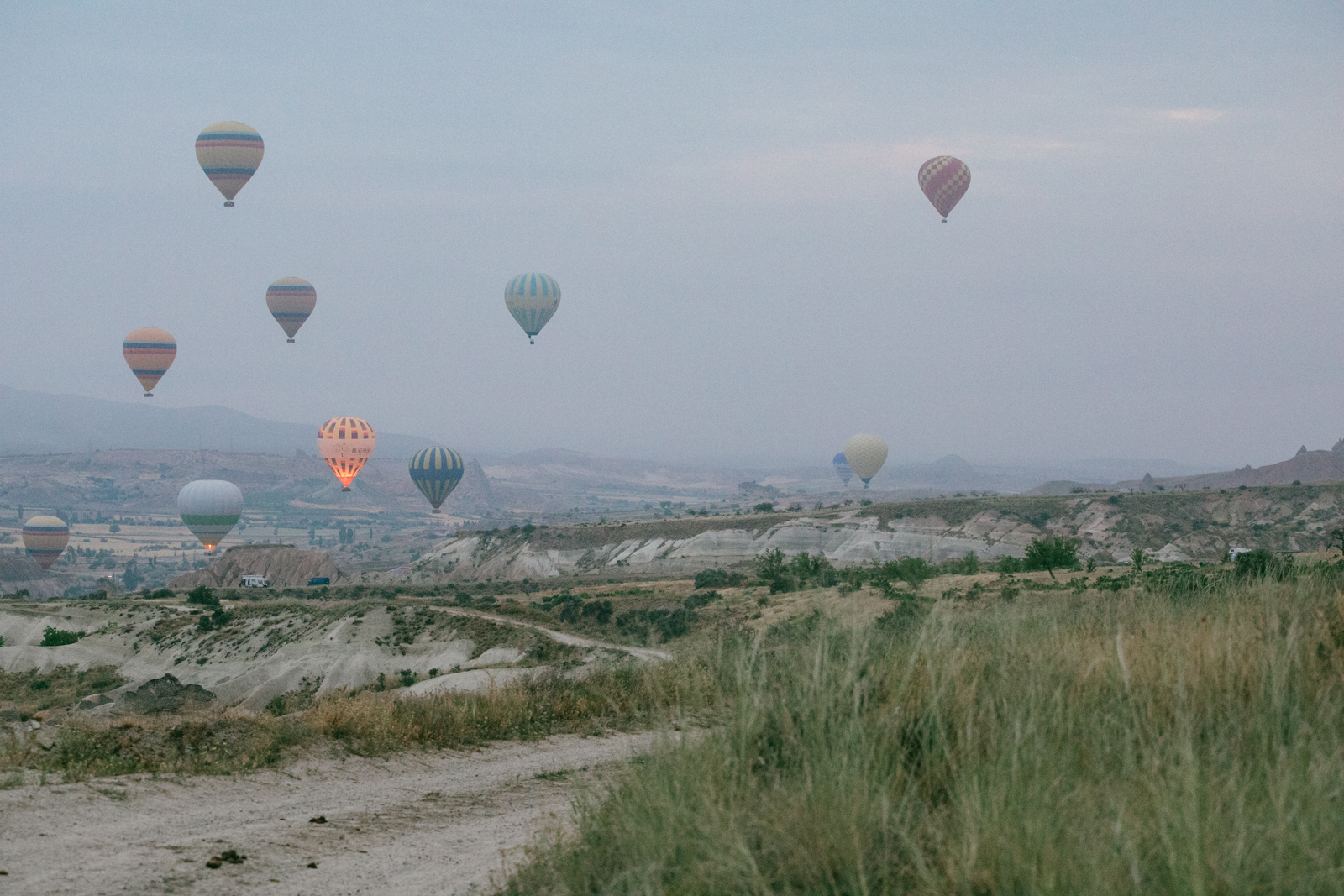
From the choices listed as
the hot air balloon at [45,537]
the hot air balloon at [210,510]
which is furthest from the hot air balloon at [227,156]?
the hot air balloon at [45,537]

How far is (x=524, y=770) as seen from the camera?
14117 mm

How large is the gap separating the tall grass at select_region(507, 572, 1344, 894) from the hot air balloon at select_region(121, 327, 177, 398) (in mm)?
127155

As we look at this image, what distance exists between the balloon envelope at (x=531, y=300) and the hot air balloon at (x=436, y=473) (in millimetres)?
19306

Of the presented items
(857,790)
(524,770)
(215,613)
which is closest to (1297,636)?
(857,790)

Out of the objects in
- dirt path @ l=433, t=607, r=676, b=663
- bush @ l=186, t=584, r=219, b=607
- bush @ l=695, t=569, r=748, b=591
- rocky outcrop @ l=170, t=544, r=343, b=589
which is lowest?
rocky outcrop @ l=170, t=544, r=343, b=589

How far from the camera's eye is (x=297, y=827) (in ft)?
34.8

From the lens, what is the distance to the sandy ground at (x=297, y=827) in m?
8.62

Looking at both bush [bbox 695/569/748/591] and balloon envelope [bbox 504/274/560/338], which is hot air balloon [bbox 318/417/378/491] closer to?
balloon envelope [bbox 504/274/560/338]

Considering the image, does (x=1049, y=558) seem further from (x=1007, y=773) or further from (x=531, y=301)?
(x=531, y=301)

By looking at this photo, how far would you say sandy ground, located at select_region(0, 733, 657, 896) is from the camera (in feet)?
28.3

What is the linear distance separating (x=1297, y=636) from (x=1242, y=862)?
357cm

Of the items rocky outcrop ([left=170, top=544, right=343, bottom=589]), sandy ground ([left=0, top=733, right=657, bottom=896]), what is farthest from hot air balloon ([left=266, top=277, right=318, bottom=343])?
sandy ground ([left=0, top=733, right=657, bottom=896])

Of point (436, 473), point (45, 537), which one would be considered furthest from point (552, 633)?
point (45, 537)

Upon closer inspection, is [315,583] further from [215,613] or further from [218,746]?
[218,746]
